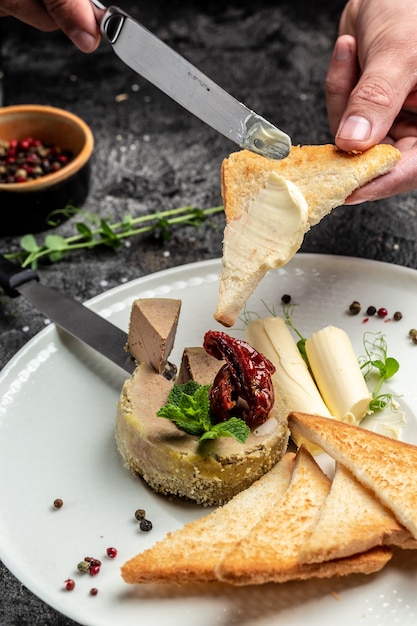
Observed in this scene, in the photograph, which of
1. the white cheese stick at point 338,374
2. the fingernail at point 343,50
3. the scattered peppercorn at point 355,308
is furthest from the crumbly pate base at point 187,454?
the fingernail at point 343,50

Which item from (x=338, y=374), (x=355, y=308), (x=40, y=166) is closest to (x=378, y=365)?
(x=338, y=374)

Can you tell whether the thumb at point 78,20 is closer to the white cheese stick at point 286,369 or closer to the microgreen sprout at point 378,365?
the white cheese stick at point 286,369

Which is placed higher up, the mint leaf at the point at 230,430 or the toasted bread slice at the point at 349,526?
the toasted bread slice at the point at 349,526

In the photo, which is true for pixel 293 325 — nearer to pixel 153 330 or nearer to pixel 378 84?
pixel 153 330

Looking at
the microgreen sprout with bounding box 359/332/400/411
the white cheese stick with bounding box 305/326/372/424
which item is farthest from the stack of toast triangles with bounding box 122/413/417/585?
the microgreen sprout with bounding box 359/332/400/411

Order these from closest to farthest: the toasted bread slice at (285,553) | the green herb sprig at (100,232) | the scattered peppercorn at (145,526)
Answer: the toasted bread slice at (285,553)
the scattered peppercorn at (145,526)
the green herb sprig at (100,232)

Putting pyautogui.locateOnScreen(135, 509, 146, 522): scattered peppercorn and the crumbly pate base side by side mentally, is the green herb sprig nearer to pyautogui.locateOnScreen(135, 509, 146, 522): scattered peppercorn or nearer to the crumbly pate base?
the crumbly pate base
